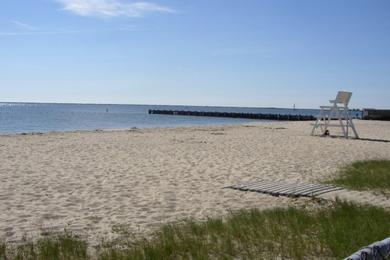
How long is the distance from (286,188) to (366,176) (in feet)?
7.53

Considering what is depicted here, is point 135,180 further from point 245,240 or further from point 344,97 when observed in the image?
point 344,97

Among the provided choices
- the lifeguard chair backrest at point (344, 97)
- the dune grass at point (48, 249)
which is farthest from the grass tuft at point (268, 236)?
the lifeguard chair backrest at point (344, 97)

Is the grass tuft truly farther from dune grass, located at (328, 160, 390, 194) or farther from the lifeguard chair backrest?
the lifeguard chair backrest

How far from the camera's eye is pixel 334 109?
21.7 m

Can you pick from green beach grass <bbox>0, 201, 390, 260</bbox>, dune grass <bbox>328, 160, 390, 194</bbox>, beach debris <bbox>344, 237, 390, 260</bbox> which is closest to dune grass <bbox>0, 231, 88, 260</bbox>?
green beach grass <bbox>0, 201, 390, 260</bbox>

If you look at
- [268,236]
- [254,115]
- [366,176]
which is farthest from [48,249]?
[254,115]

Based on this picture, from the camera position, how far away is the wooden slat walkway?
7811 mm

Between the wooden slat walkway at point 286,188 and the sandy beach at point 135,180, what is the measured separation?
29cm

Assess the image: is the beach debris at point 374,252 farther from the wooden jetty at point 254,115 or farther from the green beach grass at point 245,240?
the wooden jetty at point 254,115

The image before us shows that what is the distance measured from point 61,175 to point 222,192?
3673mm

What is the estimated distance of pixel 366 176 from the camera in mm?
9664

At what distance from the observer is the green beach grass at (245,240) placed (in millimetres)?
4629

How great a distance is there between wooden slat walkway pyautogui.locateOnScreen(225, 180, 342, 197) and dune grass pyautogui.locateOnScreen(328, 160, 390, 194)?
2.06ft

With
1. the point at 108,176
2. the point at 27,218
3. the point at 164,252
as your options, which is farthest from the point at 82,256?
the point at 108,176
